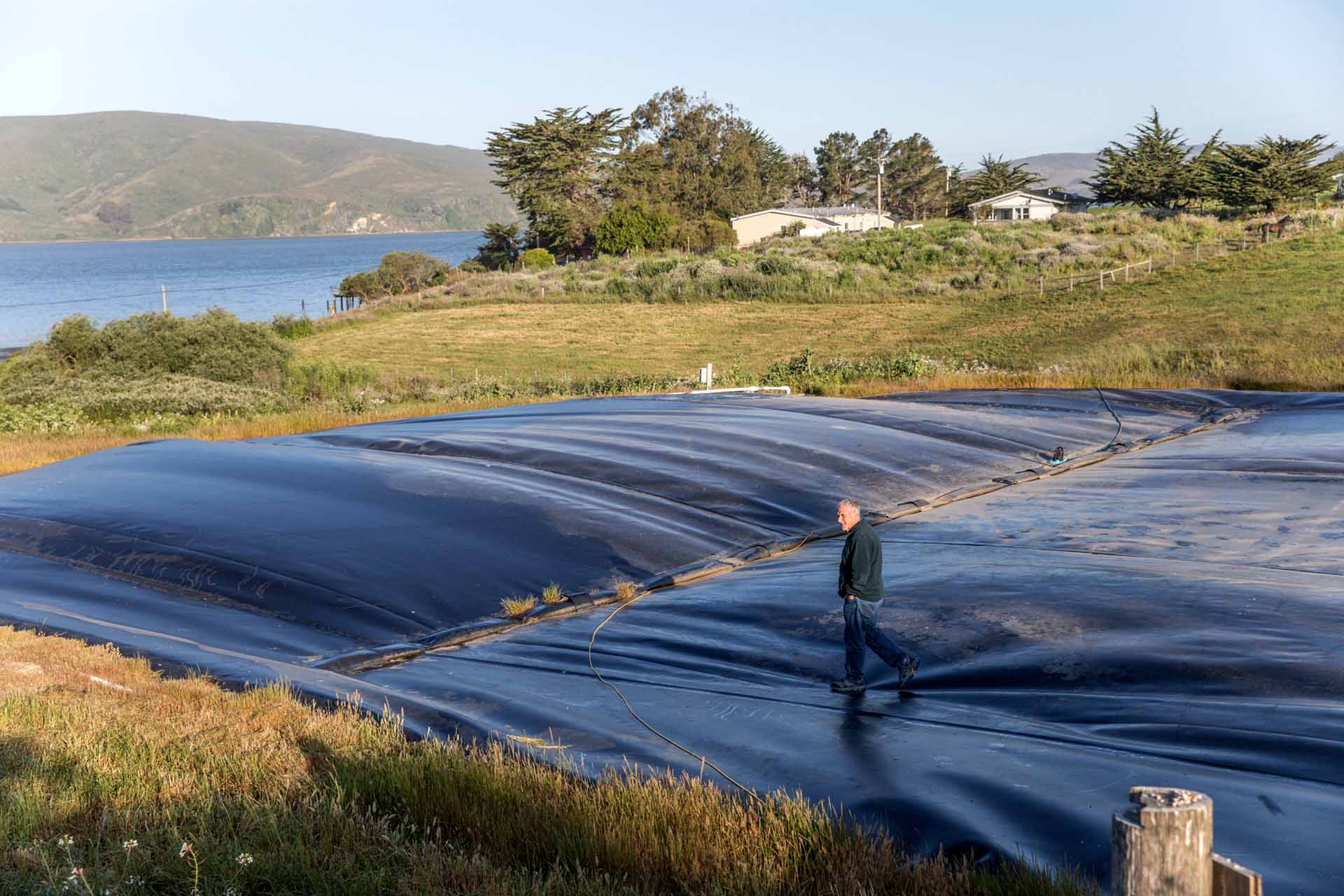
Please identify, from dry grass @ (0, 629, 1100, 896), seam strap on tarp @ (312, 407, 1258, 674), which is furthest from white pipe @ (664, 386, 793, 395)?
dry grass @ (0, 629, 1100, 896)

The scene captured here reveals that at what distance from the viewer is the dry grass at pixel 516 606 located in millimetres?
10117

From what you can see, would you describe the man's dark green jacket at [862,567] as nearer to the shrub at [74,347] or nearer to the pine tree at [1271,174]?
the shrub at [74,347]

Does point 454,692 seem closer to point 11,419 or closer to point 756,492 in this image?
point 756,492

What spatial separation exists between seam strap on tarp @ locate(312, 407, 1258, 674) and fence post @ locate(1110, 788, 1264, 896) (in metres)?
6.69

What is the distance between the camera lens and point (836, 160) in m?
132

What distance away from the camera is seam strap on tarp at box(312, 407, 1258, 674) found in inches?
354

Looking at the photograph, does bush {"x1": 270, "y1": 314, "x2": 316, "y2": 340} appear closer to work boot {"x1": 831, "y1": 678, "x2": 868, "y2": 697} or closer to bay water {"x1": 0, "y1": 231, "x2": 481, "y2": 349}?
bay water {"x1": 0, "y1": 231, "x2": 481, "y2": 349}

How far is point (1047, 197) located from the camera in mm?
88875

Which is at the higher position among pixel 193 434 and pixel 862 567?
pixel 862 567

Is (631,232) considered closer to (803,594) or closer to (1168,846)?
(803,594)

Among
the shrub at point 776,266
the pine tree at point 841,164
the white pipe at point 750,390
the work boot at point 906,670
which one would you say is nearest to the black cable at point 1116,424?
the white pipe at point 750,390

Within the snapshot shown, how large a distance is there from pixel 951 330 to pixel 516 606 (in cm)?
3920

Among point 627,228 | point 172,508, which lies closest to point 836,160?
point 627,228

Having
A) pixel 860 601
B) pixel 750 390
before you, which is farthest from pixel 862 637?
pixel 750 390
